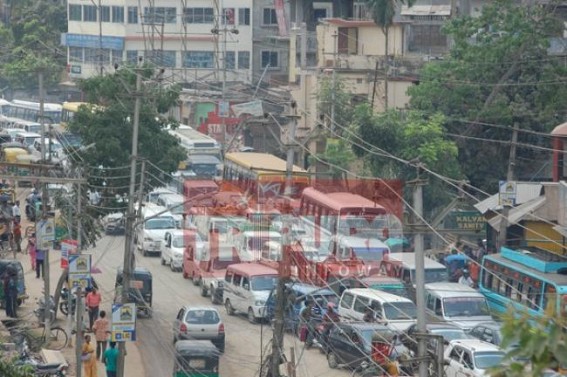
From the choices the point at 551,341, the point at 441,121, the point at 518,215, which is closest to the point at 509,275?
the point at 518,215

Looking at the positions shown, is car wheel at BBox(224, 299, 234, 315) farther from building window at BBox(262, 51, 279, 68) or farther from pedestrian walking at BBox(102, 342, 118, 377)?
building window at BBox(262, 51, 279, 68)

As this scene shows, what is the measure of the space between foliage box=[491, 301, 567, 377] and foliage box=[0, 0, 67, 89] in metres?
70.9

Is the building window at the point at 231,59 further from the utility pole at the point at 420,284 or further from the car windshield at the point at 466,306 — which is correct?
the utility pole at the point at 420,284

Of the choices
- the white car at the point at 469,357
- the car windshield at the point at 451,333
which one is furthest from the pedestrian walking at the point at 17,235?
the white car at the point at 469,357

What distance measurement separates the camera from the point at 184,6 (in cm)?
6950

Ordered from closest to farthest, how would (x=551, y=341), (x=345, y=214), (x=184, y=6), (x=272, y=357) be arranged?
(x=551, y=341), (x=272, y=357), (x=345, y=214), (x=184, y=6)

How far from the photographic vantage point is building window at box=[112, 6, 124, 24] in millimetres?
71250

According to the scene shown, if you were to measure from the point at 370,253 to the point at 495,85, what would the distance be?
11501 millimetres

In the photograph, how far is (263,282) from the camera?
100 ft

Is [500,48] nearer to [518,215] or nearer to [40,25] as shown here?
[518,215]

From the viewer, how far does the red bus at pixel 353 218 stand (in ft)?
109

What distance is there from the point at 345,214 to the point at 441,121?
8.96m

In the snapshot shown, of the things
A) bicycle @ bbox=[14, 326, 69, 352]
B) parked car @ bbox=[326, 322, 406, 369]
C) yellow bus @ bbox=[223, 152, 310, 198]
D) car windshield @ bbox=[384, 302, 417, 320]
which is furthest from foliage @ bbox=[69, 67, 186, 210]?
parked car @ bbox=[326, 322, 406, 369]

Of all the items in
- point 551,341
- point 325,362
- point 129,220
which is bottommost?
point 325,362
